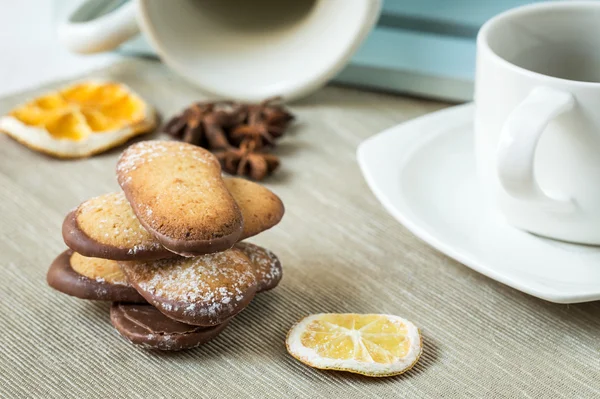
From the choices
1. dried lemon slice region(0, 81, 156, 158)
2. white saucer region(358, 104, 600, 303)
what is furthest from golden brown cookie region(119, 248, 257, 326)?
dried lemon slice region(0, 81, 156, 158)

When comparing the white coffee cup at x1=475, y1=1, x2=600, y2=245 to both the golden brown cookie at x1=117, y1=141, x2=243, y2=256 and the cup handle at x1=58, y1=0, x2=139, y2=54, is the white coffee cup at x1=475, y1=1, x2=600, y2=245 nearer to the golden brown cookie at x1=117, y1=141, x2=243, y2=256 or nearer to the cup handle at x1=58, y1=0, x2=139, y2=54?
the golden brown cookie at x1=117, y1=141, x2=243, y2=256

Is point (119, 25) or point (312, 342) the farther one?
point (119, 25)

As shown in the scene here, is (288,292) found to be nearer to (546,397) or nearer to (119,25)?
(546,397)

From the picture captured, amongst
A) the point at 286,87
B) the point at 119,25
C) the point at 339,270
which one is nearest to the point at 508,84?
the point at 339,270

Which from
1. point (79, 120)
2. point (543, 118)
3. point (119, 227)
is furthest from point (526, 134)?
point (79, 120)

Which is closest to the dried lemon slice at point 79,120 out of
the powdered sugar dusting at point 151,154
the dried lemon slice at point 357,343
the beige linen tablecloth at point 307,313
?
the beige linen tablecloth at point 307,313
